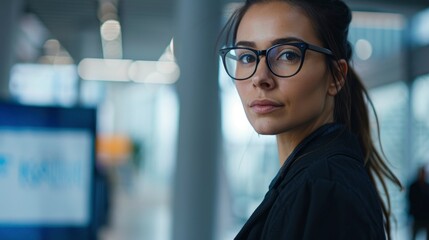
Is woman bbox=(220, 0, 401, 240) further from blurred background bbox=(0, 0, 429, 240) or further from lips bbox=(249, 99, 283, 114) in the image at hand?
blurred background bbox=(0, 0, 429, 240)

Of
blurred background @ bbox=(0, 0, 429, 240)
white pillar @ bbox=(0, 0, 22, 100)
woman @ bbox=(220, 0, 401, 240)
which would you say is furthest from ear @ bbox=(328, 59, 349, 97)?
white pillar @ bbox=(0, 0, 22, 100)

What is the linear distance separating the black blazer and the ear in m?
0.17

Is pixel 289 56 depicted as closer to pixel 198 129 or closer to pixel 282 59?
pixel 282 59

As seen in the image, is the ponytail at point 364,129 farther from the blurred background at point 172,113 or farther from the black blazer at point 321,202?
the black blazer at point 321,202

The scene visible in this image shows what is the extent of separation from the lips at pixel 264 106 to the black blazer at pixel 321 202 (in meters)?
0.12

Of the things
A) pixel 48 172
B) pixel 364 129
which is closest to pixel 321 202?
pixel 364 129

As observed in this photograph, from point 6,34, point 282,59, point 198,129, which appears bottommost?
point 198,129

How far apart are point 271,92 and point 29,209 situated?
10.1 ft

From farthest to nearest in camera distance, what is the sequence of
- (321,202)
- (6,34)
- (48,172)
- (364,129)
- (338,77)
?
(6,34) < (48,172) < (364,129) < (338,77) < (321,202)

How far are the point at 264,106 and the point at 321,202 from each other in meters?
0.31

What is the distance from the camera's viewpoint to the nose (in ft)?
4.49

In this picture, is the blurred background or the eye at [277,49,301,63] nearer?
the eye at [277,49,301,63]

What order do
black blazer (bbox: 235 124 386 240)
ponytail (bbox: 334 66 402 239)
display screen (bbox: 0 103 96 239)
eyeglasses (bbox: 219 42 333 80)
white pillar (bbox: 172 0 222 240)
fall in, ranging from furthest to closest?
white pillar (bbox: 172 0 222 240), display screen (bbox: 0 103 96 239), ponytail (bbox: 334 66 402 239), eyeglasses (bbox: 219 42 333 80), black blazer (bbox: 235 124 386 240)

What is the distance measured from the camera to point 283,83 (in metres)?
1.37
